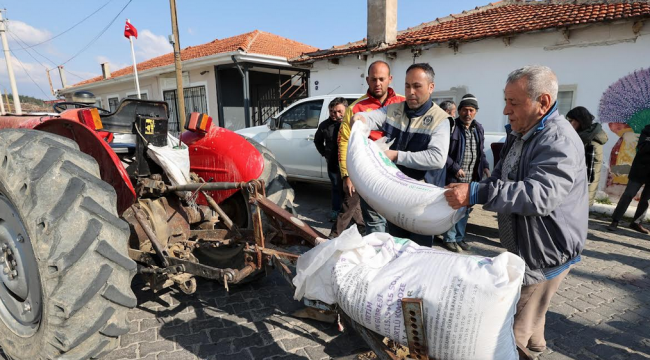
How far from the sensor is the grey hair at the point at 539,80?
1.62 meters

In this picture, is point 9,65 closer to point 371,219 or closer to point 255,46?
point 255,46

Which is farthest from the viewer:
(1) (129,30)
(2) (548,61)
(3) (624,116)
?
(1) (129,30)

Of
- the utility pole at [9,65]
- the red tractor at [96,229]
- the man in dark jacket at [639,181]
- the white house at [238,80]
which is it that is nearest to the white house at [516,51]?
the man in dark jacket at [639,181]

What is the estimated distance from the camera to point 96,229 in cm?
172

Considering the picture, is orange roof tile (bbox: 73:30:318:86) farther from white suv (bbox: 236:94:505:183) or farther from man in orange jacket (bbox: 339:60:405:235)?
man in orange jacket (bbox: 339:60:405:235)

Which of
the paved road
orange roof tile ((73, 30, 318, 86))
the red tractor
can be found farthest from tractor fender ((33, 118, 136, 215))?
orange roof tile ((73, 30, 318, 86))

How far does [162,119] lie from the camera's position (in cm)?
268

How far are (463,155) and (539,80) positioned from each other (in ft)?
8.95

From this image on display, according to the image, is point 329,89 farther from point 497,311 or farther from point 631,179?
point 497,311

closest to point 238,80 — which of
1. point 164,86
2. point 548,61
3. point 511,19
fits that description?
point 164,86

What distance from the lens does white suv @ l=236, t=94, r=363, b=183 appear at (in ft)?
19.8

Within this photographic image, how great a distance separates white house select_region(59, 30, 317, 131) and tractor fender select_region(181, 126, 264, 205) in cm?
963

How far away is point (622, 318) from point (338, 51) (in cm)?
862

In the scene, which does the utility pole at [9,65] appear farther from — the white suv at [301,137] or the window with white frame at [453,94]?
the window with white frame at [453,94]
